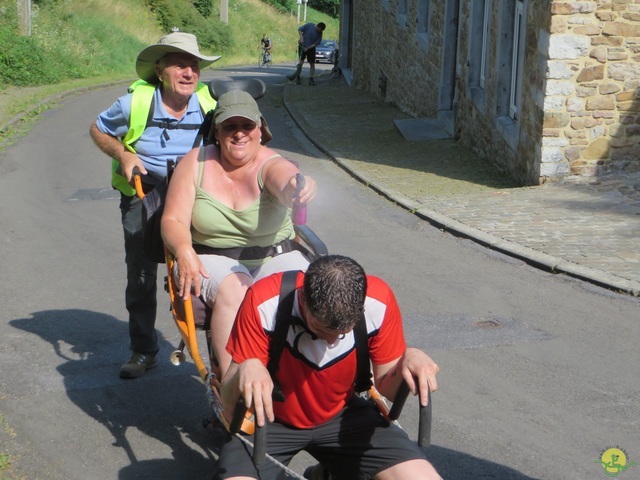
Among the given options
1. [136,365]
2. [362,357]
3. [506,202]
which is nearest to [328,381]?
[362,357]

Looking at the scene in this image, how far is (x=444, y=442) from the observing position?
5.66 m

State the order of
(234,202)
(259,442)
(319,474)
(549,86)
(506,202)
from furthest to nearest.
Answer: (549,86) < (506,202) < (234,202) < (319,474) < (259,442)

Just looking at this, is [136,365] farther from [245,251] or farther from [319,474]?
[319,474]

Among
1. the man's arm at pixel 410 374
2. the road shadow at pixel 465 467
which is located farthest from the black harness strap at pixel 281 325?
the road shadow at pixel 465 467

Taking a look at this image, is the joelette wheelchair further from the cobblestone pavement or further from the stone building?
the stone building

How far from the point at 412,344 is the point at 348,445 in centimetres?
308

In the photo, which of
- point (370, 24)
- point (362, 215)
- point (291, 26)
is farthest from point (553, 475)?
point (291, 26)

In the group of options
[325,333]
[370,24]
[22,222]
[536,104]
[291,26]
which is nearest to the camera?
[325,333]

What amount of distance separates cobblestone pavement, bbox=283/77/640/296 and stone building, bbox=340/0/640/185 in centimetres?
29

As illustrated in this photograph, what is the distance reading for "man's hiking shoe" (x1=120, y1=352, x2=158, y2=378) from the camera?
6617 millimetres

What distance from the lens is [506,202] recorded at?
485 inches

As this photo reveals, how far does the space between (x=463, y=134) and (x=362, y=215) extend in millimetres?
5385

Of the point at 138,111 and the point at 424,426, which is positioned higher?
the point at 138,111

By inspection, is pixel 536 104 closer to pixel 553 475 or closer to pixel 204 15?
pixel 553 475
